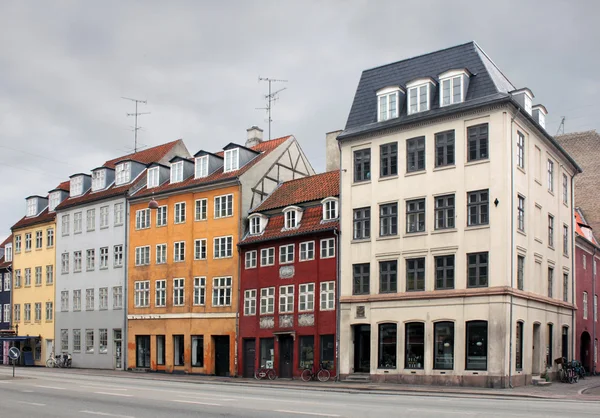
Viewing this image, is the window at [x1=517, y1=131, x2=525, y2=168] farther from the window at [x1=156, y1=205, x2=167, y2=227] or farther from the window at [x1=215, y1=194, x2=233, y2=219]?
the window at [x1=156, y1=205, x2=167, y2=227]

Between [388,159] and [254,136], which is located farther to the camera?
[254,136]

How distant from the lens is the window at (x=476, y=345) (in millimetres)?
35062

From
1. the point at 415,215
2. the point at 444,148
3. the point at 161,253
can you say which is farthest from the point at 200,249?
the point at 444,148

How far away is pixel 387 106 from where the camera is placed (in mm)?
40094

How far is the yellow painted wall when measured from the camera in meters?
62.9

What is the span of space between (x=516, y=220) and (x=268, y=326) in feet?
52.3

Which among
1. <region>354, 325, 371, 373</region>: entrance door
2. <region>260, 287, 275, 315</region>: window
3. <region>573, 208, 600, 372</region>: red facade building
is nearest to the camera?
<region>354, 325, 371, 373</region>: entrance door

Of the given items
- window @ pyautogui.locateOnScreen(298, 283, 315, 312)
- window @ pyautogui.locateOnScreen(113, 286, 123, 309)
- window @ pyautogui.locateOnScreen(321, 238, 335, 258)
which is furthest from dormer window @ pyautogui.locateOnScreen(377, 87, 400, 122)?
window @ pyautogui.locateOnScreen(113, 286, 123, 309)

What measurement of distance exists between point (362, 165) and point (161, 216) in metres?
17.6

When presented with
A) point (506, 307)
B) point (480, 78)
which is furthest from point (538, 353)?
point (480, 78)

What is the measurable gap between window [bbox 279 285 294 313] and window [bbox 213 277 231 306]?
4531 millimetres

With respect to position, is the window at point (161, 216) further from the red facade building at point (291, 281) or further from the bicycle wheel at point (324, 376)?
the bicycle wheel at point (324, 376)

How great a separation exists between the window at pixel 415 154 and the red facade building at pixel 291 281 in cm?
541

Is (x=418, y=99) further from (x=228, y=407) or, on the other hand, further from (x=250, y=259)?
(x=228, y=407)
